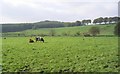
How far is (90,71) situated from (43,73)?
2699 mm

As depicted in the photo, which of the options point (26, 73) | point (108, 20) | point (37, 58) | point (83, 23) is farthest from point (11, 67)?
point (83, 23)

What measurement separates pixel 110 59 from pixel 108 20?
11264 cm

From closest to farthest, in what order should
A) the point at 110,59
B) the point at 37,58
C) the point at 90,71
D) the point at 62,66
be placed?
the point at 90,71, the point at 62,66, the point at 110,59, the point at 37,58

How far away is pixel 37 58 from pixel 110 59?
5.15 meters

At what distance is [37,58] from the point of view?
18.8 metres


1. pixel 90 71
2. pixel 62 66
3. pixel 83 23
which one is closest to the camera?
pixel 90 71

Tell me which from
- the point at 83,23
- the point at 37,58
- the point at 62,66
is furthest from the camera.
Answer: the point at 83,23

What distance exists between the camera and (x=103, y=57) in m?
18.4

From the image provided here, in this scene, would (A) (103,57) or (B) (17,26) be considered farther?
(B) (17,26)

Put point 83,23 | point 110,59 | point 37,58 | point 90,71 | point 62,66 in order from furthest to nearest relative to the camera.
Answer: point 83,23 → point 37,58 → point 110,59 → point 62,66 → point 90,71

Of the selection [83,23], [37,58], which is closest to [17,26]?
[83,23]

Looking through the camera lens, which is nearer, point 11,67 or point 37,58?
point 11,67

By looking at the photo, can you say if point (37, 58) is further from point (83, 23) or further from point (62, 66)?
point (83, 23)

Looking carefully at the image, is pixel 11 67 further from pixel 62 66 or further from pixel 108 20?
pixel 108 20
